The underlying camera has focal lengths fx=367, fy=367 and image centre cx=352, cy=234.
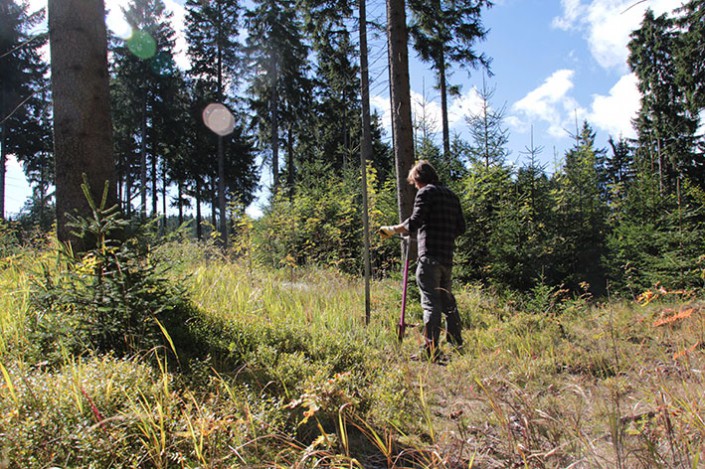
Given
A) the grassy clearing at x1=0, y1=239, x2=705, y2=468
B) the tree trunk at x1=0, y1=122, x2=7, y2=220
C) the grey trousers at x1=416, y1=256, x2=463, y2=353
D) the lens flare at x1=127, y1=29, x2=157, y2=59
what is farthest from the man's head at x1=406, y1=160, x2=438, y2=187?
the lens flare at x1=127, y1=29, x2=157, y2=59

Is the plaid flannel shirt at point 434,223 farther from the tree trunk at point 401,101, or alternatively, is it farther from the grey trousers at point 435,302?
the tree trunk at point 401,101

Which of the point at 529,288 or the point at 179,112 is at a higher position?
the point at 179,112

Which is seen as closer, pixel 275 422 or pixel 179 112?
pixel 275 422

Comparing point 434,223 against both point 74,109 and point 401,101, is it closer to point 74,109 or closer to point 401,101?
point 401,101

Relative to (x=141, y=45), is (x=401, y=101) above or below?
below

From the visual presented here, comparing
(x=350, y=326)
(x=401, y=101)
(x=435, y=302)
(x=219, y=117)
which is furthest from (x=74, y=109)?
(x=219, y=117)

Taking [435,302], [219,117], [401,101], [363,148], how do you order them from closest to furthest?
[435,302] → [401,101] → [363,148] → [219,117]

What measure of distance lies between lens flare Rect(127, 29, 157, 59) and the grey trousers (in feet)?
81.4

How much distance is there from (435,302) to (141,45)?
84.7 feet

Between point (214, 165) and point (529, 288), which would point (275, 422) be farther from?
point (214, 165)

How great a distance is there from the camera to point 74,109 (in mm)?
3371

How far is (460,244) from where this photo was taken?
7000 mm

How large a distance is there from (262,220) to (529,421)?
9764 mm

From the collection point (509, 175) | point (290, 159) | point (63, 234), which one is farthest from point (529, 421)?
point (290, 159)
